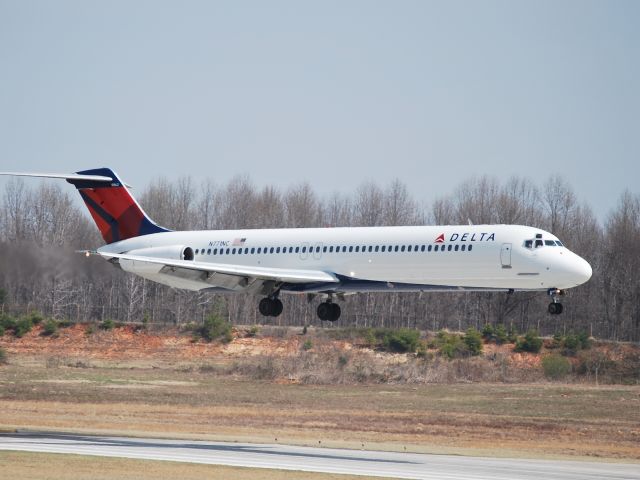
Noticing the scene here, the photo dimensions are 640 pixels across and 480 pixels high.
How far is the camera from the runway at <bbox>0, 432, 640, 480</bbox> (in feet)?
121

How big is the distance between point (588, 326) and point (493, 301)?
8115mm

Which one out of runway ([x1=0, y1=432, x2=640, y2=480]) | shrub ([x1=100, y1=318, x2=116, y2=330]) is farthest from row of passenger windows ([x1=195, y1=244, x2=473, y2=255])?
shrub ([x1=100, y1=318, x2=116, y2=330])

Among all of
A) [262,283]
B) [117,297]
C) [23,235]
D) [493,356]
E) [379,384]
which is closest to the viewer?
[262,283]

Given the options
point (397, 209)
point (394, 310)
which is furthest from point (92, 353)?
point (397, 209)

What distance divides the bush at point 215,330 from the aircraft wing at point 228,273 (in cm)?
3571

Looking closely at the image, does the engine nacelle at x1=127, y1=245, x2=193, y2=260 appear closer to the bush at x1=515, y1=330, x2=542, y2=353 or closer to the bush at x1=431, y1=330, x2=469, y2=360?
the bush at x1=431, y1=330, x2=469, y2=360

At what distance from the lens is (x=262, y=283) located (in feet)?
180

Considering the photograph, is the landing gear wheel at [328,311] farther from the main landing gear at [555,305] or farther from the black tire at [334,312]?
the main landing gear at [555,305]

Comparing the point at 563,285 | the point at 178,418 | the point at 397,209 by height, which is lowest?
the point at 178,418

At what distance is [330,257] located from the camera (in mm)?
52312

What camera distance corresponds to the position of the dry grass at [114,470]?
111 ft

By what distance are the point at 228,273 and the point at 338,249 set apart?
15.7 feet

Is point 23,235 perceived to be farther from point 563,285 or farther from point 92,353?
point 563,285

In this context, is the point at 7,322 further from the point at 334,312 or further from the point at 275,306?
the point at 334,312
